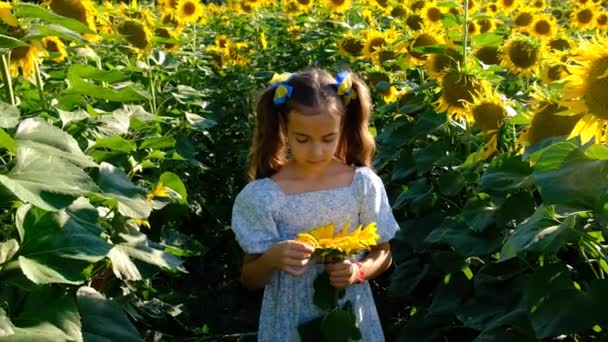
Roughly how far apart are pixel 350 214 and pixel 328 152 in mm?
206

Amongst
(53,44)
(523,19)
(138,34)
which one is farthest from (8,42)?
(523,19)

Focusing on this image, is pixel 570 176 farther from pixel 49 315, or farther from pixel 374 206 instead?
pixel 49 315

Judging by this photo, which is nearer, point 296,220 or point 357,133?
point 296,220

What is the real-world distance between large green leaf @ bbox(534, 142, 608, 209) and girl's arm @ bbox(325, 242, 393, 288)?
1.95 ft

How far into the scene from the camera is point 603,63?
5.33 feet

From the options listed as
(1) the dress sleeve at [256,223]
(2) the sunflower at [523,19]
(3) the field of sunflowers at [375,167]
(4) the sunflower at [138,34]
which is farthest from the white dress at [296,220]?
(2) the sunflower at [523,19]

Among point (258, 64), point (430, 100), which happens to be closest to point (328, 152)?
point (430, 100)

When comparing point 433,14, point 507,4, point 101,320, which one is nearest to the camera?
point 101,320

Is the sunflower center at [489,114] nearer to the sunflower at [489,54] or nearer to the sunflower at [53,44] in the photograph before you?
the sunflower at [489,54]

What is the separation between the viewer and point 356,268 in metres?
2.18

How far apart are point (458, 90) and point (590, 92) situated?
1084mm

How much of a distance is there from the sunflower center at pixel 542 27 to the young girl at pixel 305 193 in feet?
9.03

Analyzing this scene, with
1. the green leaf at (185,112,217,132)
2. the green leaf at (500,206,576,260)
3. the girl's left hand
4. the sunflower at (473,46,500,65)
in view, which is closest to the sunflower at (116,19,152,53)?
the green leaf at (185,112,217,132)

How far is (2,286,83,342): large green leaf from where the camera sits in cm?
171
